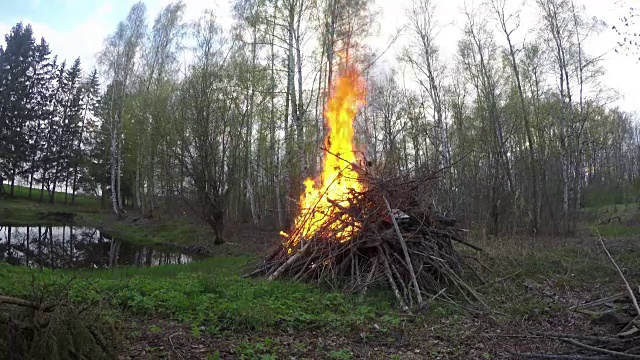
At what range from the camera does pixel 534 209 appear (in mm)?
20266

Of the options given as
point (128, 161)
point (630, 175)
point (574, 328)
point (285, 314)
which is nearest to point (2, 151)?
point (128, 161)

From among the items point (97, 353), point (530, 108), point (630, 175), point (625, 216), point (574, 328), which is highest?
point (530, 108)

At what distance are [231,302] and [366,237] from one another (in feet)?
11.3

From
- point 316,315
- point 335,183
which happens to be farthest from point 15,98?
point 316,315

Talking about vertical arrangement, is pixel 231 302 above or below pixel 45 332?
below

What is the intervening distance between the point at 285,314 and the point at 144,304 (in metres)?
2.06

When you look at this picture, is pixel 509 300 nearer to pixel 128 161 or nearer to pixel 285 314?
pixel 285 314

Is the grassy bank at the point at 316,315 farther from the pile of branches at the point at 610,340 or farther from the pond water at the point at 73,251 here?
the pond water at the point at 73,251

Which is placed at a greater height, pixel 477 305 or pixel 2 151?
pixel 2 151

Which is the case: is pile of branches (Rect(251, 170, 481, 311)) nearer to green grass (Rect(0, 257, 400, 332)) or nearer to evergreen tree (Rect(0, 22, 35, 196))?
green grass (Rect(0, 257, 400, 332))

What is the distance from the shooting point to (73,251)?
1942 cm

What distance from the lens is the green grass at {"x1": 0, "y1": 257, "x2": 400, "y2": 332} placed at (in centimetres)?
614

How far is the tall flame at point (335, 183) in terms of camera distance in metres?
9.92

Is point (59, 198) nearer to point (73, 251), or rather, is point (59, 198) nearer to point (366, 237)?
point (73, 251)
